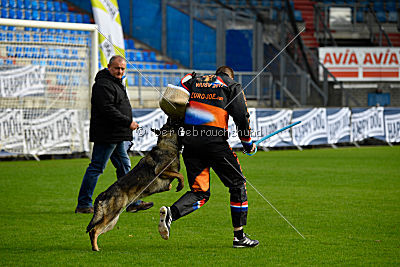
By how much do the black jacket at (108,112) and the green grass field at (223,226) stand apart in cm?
107

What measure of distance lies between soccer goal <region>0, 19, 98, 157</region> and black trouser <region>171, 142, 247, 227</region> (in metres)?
9.71

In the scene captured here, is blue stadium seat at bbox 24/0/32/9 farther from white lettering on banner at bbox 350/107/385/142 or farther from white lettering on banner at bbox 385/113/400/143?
white lettering on banner at bbox 385/113/400/143

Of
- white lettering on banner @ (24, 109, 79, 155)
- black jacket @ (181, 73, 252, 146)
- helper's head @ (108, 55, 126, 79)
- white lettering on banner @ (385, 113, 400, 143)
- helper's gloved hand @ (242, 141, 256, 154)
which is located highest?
helper's head @ (108, 55, 126, 79)

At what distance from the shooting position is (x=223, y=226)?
795 centimetres

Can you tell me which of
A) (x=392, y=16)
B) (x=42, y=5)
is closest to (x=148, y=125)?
(x=42, y=5)

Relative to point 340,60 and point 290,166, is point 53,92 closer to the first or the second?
point 290,166

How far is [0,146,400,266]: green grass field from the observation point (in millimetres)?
6266

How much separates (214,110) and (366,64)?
78.0ft

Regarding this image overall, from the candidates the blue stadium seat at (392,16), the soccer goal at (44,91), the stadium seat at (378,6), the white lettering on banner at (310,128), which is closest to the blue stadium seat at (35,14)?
the soccer goal at (44,91)

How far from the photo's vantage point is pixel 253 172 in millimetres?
14078

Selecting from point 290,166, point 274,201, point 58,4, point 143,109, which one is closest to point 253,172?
point 290,166

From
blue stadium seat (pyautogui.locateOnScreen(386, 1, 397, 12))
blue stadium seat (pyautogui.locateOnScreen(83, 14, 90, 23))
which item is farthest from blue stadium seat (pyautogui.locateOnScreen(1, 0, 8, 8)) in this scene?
blue stadium seat (pyautogui.locateOnScreen(386, 1, 397, 12))

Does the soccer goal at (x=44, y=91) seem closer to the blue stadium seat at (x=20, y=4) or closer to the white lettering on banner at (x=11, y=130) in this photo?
the white lettering on banner at (x=11, y=130)

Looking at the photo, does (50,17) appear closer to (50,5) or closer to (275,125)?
(50,5)
